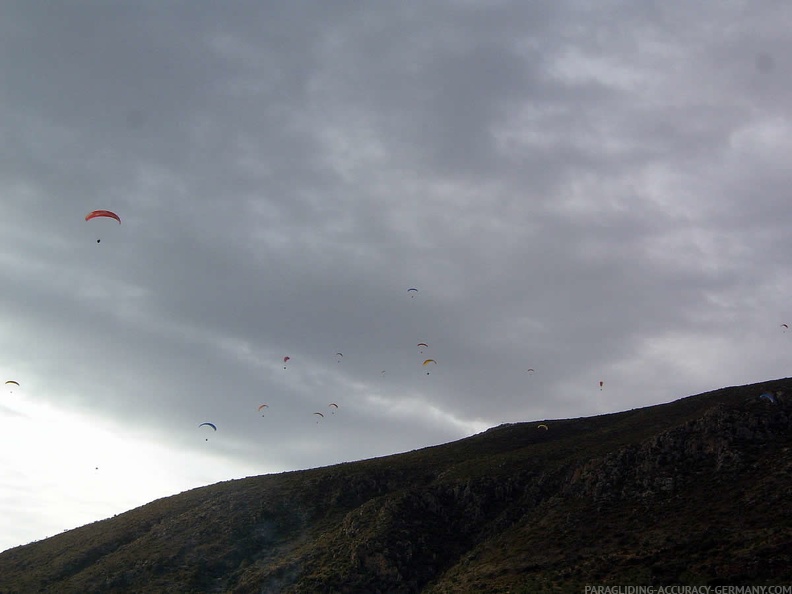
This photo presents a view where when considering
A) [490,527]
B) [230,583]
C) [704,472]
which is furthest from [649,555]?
[230,583]

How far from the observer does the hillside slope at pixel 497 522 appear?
42.6 m

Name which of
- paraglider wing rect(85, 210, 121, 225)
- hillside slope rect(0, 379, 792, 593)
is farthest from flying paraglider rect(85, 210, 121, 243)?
hillside slope rect(0, 379, 792, 593)

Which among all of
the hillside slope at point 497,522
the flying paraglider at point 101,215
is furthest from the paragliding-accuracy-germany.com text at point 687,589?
the flying paraglider at point 101,215

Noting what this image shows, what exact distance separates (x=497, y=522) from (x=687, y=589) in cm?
2544

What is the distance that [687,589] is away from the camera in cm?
3603

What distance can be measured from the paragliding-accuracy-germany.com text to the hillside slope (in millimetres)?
954

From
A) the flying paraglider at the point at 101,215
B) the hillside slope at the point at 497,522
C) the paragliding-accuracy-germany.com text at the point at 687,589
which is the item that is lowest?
the paragliding-accuracy-germany.com text at the point at 687,589

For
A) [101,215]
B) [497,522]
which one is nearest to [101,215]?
[101,215]

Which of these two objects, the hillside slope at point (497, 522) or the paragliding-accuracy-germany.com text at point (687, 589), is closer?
the paragliding-accuracy-germany.com text at point (687, 589)

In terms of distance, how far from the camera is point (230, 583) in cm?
5831

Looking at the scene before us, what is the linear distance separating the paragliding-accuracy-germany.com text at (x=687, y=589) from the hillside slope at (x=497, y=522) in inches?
37.6

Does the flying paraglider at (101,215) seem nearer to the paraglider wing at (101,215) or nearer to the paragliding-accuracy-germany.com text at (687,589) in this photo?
the paraglider wing at (101,215)

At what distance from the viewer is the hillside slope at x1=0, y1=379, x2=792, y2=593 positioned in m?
42.6

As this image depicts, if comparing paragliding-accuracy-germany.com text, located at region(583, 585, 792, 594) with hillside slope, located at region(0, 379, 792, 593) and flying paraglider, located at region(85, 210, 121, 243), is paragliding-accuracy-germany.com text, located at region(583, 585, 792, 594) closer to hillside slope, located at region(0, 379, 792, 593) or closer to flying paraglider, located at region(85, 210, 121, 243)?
hillside slope, located at region(0, 379, 792, 593)
